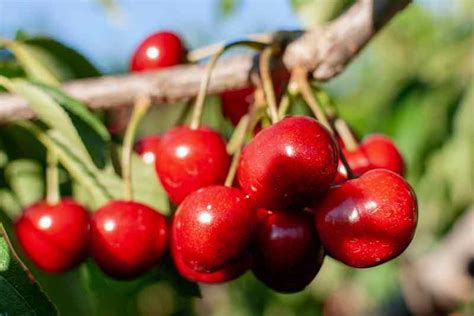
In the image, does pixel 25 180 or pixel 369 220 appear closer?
pixel 369 220

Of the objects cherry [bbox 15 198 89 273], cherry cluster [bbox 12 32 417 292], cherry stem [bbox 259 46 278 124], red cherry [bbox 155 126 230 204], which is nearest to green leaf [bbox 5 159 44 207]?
cherry [bbox 15 198 89 273]

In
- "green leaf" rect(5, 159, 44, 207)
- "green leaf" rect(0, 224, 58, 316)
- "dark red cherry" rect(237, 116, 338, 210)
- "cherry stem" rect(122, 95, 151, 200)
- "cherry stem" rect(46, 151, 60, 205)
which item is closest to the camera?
"green leaf" rect(0, 224, 58, 316)

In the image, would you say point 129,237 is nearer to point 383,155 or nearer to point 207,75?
point 207,75

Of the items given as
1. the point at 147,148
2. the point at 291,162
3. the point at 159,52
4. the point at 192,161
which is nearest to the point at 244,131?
the point at 192,161

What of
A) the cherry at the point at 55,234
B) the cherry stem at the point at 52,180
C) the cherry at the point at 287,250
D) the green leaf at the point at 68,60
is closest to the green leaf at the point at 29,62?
the green leaf at the point at 68,60

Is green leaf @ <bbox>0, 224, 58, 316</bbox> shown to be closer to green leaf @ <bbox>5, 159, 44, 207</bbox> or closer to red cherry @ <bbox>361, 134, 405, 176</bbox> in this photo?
red cherry @ <bbox>361, 134, 405, 176</bbox>

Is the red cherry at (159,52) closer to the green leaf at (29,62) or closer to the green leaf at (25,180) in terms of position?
the green leaf at (29,62)

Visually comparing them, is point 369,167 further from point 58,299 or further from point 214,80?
point 58,299
